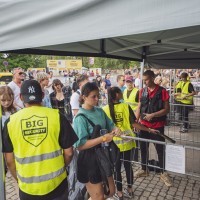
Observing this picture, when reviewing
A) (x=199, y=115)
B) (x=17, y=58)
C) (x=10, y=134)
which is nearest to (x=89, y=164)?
(x=10, y=134)

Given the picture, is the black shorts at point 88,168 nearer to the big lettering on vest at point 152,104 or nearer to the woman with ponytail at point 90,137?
the woman with ponytail at point 90,137

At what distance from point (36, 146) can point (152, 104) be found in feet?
8.59

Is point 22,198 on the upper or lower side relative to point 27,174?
lower

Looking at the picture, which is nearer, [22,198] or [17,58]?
[22,198]

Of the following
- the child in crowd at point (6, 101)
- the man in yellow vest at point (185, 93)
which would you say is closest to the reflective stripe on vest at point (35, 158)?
the child in crowd at point (6, 101)

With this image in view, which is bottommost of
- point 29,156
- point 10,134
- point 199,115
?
point 199,115

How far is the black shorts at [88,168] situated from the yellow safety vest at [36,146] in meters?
0.44

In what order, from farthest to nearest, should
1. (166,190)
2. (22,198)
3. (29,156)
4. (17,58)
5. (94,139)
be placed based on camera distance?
(17,58), (166,190), (94,139), (22,198), (29,156)

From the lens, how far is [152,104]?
4.27m

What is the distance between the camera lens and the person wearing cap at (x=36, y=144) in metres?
2.13

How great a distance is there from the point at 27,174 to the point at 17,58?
3046 cm

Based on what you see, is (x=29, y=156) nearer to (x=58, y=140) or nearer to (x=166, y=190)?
(x=58, y=140)

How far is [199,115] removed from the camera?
740cm

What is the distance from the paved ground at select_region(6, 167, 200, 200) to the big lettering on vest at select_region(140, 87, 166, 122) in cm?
112
